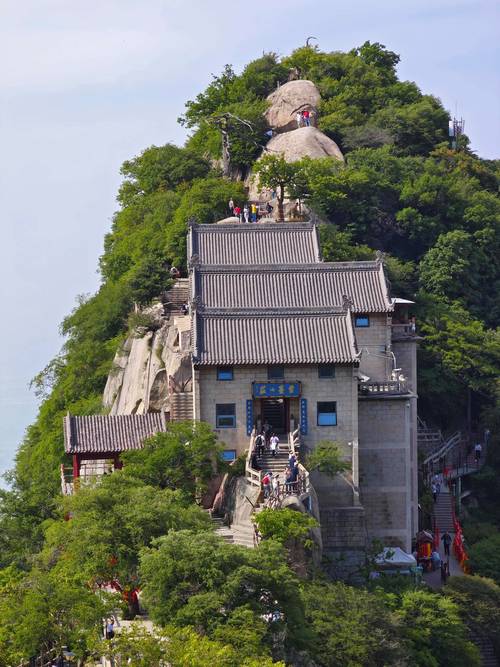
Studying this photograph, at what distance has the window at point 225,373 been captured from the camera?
60.3 meters

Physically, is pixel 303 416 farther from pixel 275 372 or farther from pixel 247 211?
pixel 247 211

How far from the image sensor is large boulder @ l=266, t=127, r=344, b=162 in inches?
3570

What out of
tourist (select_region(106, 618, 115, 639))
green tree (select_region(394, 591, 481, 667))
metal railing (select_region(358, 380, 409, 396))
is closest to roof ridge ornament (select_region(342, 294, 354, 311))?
metal railing (select_region(358, 380, 409, 396))

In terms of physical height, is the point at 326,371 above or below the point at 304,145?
below

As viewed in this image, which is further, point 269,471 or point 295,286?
point 295,286

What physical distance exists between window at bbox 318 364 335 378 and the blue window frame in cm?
308

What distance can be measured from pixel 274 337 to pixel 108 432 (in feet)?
22.1

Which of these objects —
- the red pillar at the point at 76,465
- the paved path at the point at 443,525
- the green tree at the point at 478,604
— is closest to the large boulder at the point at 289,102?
the paved path at the point at 443,525

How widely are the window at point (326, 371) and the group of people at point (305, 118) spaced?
1488 inches

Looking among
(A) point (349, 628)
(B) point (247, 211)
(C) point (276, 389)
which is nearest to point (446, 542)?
(C) point (276, 389)

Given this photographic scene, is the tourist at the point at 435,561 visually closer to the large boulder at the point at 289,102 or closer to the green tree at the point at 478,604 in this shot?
the green tree at the point at 478,604

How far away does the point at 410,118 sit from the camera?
101 metres

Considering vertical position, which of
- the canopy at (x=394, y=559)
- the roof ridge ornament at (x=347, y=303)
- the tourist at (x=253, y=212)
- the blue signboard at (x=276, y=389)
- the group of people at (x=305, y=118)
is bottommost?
the canopy at (x=394, y=559)

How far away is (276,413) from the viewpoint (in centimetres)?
6134
